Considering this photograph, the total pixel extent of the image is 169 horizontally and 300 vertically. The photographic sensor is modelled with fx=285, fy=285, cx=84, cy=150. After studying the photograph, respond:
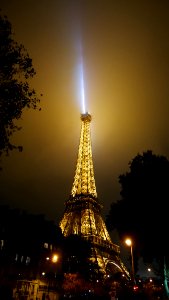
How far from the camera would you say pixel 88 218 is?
2881 inches

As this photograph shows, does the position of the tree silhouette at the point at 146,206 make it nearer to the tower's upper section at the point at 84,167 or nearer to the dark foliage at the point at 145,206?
the dark foliage at the point at 145,206

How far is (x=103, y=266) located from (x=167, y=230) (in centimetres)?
3889

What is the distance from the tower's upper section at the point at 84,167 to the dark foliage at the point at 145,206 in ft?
163

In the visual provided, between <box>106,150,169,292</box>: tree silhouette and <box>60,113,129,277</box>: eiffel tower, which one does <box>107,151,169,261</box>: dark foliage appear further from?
<box>60,113,129,277</box>: eiffel tower

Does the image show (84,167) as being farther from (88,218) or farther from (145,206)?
(145,206)

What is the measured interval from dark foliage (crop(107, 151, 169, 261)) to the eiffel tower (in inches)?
1229

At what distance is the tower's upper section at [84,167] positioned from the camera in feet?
273

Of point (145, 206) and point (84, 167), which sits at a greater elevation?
point (84, 167)

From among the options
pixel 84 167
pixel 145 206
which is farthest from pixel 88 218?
pixel 145 206

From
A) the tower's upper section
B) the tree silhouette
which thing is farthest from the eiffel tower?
the tree silhouette

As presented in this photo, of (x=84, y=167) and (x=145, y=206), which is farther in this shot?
(x=84, y=167)

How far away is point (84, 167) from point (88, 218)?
18.8 metres

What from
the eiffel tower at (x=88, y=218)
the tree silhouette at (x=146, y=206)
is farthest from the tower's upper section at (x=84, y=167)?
the tree silhouette at (x=146, y=206)

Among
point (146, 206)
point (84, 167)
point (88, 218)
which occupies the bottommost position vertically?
point (146, 206)
